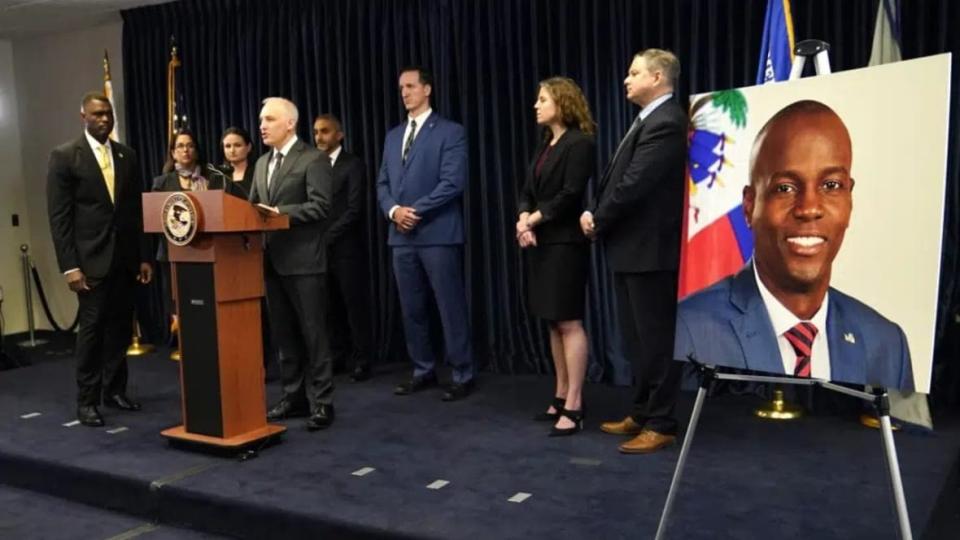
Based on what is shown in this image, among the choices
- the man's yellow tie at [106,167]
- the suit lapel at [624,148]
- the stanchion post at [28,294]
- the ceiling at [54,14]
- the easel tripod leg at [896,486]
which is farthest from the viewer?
the stanchion post at [28,294]

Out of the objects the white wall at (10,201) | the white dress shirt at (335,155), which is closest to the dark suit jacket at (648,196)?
the white dress shirt at (335,155)

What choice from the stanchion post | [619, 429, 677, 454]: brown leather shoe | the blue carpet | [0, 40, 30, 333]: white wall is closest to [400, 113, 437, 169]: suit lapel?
[619, 429, 677, 454]: brown leather shoe

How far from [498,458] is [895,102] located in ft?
5.75

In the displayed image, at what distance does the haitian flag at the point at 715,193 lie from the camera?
2.22 metres

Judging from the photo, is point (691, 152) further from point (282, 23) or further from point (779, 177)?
point (282, 23)

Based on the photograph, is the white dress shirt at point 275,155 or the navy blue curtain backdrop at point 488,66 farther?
the navy blue curtain backdrop at point 488,66

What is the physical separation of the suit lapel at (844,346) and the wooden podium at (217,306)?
1952 millimetres

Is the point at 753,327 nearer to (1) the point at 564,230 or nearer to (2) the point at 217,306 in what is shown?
(1) the point at 564,230

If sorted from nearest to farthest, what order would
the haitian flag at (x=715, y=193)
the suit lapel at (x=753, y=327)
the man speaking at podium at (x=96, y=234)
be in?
the suit lapel at (x=753, y=327), the haitian flag at (x=715, y=193), the man speaking at podium at (x=96, y=234)

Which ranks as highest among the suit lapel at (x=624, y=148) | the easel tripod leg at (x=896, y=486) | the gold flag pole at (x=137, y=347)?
the suit lapel at (x=624, y=148)

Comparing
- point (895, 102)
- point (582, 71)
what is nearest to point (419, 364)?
point (582, 71)

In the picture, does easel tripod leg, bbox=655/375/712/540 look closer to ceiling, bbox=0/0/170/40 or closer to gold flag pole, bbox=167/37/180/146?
gold flag pole, bbox=167/37/180/146

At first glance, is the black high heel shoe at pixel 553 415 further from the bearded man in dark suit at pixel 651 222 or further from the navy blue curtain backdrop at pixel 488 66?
the navy blue curtain backdrop at pixel 488 66

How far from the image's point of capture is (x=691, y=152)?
240 centimetres
